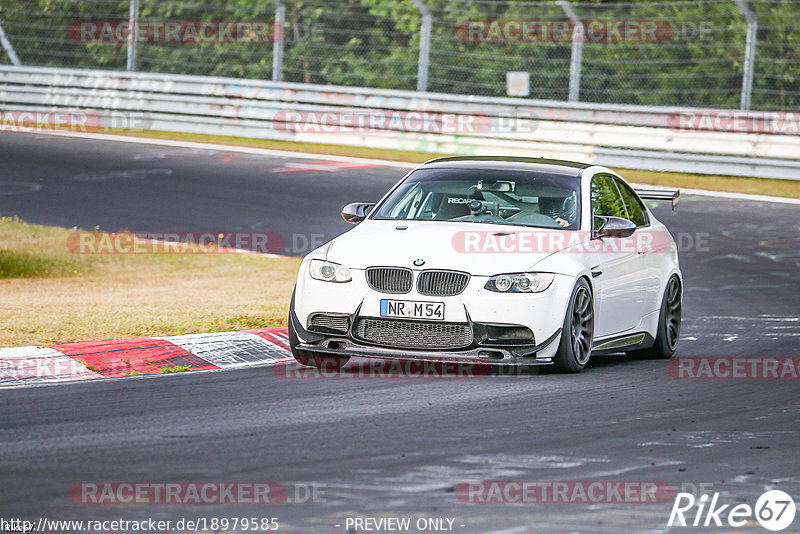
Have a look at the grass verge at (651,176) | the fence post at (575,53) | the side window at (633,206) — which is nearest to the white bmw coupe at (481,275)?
the side window at (633,206)

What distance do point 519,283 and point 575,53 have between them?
1578 centimetres

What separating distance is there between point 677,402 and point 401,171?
15853 mm

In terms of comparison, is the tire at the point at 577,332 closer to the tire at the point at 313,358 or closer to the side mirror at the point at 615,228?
the side mirror at the point at 615,228

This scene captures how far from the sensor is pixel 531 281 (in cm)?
914

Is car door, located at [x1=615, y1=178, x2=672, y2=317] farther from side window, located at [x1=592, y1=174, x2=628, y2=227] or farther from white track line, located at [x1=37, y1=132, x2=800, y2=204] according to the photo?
white track line, located at [x1=37, y1=132, x2=800, y2=204]

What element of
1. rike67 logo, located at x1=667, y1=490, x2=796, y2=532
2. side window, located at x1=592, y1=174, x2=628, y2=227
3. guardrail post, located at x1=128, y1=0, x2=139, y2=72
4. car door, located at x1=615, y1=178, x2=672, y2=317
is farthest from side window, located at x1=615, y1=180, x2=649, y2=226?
guardrail post, located at x1=128, y1=0, x2=139, y2=72

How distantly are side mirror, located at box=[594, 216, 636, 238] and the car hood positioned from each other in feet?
1.51

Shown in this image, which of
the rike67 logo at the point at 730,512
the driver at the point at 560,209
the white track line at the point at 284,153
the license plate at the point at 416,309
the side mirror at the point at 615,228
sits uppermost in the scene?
the driver at the point at 560,209

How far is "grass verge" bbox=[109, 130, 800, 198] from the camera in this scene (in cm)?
2295

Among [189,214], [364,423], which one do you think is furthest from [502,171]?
[189,214]

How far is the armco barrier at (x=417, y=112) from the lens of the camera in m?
23.4

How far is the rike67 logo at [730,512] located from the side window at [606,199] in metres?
4.68

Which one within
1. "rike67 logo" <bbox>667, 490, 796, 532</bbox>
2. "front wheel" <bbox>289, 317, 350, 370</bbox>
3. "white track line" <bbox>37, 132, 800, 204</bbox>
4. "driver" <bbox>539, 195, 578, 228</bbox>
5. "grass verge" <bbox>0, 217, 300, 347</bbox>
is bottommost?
"grass verge" <bbox>0, 217, 300, 347</bbox>

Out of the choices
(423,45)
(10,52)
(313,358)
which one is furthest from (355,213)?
(10,52)
